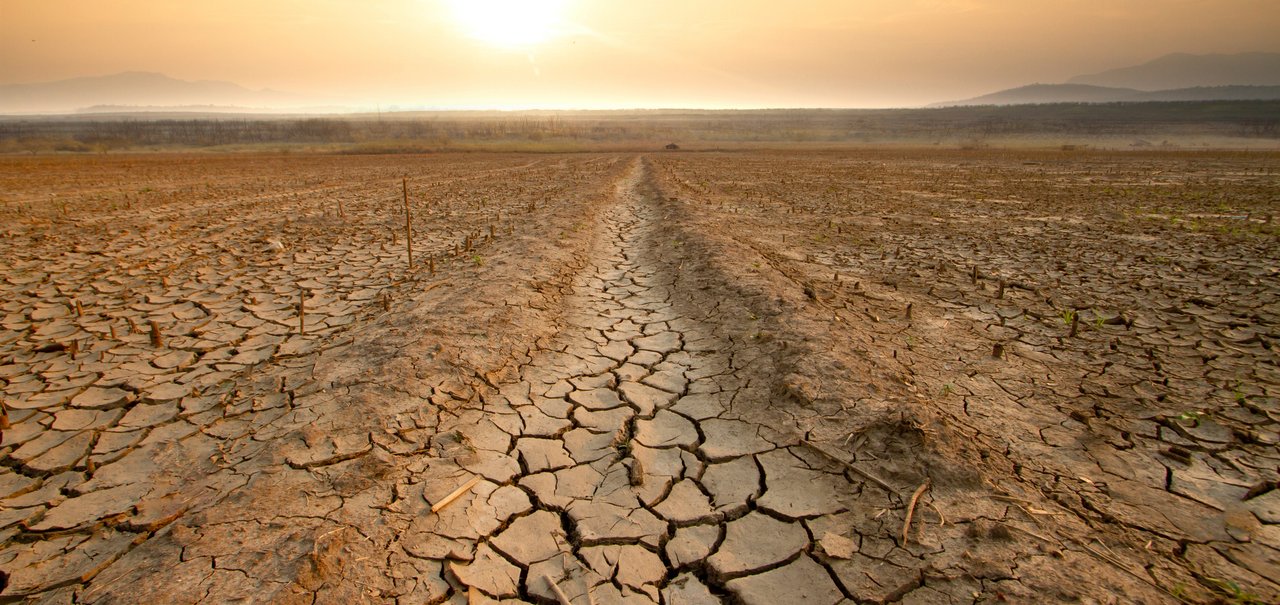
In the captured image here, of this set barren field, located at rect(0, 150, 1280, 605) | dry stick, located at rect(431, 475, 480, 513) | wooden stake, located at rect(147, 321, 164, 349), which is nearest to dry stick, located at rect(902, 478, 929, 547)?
barren field, located at rect(0, 150, 1280, 605)

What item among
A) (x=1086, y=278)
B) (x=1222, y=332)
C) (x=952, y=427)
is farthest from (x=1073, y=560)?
(x=1086, y=278)

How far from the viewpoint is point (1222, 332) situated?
467 centimetres

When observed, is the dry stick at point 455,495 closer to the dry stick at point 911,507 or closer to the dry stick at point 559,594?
the dry stick at point 559,594

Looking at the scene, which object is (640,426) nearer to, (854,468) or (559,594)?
(854,468)

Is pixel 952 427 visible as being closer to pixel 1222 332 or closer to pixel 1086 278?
pixel 1222 332

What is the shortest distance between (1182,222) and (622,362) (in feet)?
38.4

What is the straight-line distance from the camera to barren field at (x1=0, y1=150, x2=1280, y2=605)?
7.02 feet

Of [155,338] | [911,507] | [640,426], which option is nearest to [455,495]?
[640,426]

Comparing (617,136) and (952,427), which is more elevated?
(617,136)

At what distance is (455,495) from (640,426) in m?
1.16

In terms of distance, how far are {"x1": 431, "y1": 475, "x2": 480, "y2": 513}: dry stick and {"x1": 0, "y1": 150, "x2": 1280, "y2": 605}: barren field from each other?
3cm

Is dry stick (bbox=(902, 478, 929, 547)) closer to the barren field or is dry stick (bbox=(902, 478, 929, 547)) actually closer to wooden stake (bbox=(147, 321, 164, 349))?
the barren field

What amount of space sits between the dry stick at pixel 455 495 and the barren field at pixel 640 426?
3 cm

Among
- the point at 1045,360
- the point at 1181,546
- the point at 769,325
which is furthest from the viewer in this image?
the point at 769,325
